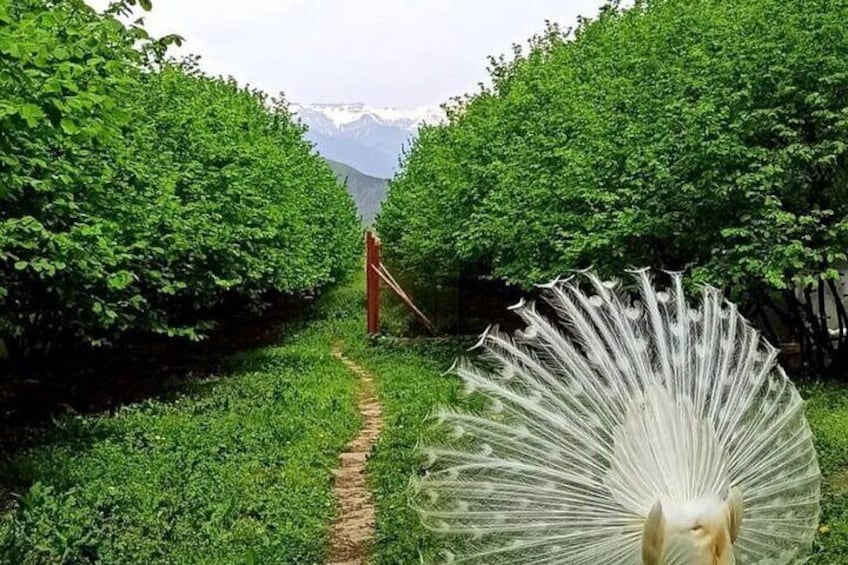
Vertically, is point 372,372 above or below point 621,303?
below

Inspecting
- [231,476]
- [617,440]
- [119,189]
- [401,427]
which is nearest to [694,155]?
[401,427]

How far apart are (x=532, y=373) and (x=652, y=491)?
84cm

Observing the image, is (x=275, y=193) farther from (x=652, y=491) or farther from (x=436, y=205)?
(x=652, y=491)

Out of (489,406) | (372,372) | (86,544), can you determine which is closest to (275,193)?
(372,372)

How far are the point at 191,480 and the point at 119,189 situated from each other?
4.76 meters

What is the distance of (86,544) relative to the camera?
19.2 feet

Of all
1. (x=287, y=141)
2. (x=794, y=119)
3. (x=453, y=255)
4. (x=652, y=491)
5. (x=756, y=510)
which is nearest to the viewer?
(x=652, y=491)

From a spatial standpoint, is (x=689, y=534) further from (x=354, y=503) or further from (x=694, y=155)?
(x=694, y=155)

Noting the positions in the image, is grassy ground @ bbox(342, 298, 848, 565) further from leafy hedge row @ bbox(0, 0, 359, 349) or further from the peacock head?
leafy hedge row @ bbox(0, 0, 359, 349)

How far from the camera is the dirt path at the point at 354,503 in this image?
20.3 ft

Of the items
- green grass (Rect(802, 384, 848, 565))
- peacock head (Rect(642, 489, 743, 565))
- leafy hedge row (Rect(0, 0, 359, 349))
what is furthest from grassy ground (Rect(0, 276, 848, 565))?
peacock head (Rect(642, 489, 743, 565))

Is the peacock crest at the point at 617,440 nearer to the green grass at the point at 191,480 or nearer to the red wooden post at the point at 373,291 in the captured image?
the green grass at the point at 191,480

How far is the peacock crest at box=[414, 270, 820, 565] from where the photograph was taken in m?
3.27

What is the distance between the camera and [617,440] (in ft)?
11.1
